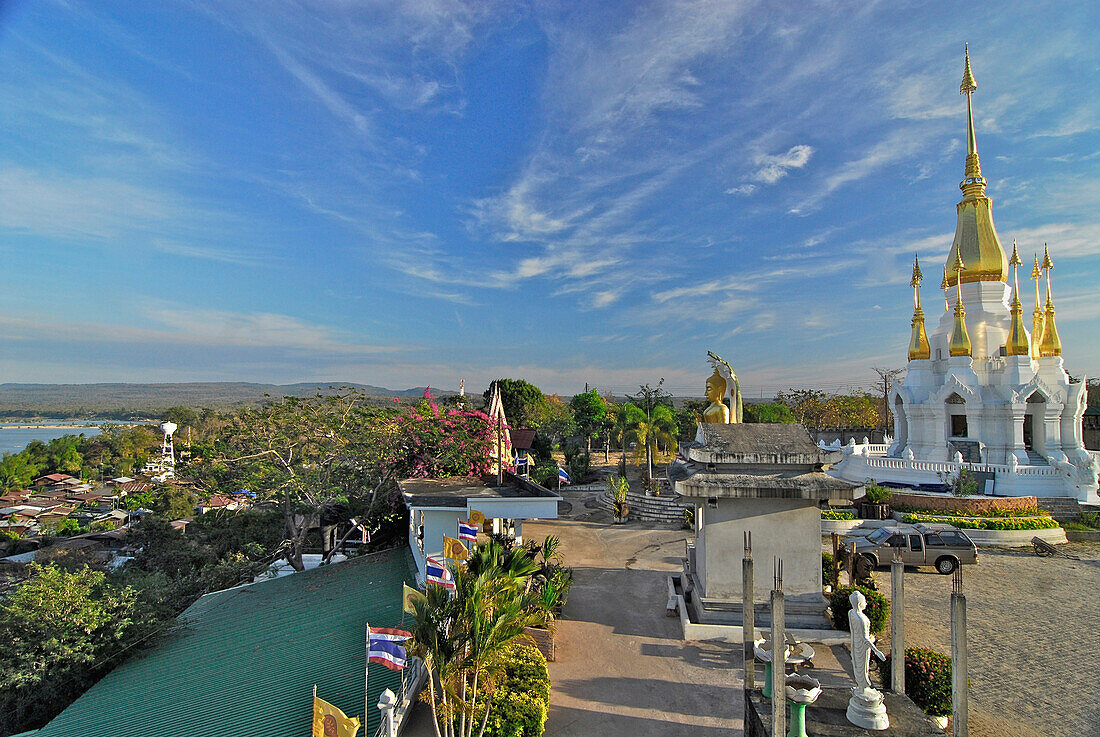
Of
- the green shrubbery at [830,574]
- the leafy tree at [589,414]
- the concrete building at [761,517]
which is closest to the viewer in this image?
the concrete building at [761,517]

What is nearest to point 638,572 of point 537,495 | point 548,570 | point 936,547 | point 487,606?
point 548,570

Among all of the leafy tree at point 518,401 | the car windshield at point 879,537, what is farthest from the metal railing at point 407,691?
the leafy tree at point 518,401

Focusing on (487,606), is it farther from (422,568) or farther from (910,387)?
(910,387)

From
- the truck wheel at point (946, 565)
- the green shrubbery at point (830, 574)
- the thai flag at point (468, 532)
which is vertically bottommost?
the truck wheel at point (946, 565)

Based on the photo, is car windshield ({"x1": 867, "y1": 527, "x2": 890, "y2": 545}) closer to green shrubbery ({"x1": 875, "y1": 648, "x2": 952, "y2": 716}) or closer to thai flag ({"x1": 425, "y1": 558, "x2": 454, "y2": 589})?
green shrubbery ({"x1": 875, "y1": 648, "x2": 952, "y2": 716})

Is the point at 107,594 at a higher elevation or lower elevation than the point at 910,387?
lower

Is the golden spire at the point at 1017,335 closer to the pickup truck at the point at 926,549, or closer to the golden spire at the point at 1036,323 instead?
the golden spire at the point at 1036,323

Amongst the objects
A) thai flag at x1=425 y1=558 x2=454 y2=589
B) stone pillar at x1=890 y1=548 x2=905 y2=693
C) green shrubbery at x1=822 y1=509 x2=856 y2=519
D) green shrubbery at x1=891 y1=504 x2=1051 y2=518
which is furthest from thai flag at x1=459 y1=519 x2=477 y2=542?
green shrubbery at x1=891 y1=504 x2=1051 y2=518

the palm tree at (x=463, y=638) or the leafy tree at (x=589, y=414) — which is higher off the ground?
the leafy tree at (x=589, y=414)
